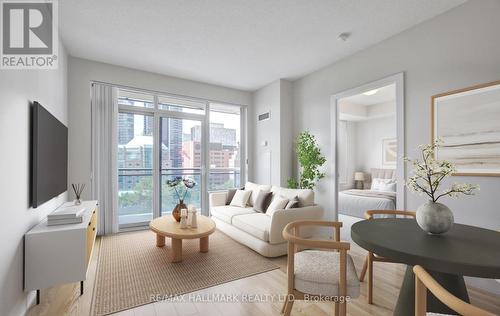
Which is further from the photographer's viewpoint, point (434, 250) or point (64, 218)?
point (64, 218)

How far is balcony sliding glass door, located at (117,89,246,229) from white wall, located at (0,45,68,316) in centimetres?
→ 206

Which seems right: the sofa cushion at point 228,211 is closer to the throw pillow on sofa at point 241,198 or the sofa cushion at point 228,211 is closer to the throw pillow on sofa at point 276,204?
the throw pillow on sofa at point 241,198

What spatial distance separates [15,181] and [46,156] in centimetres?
66

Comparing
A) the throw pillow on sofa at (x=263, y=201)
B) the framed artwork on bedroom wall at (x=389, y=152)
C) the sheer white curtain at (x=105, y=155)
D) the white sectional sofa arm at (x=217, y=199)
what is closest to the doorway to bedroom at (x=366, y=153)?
the framed artwork on bedroom wall at (x=389, y=152)

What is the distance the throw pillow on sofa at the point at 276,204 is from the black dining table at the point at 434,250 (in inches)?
60.7

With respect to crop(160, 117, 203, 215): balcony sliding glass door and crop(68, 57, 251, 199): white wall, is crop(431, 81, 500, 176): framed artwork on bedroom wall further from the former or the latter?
crop(68, 57, 251, 199): white wall

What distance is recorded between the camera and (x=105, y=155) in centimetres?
406

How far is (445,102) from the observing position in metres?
2.58

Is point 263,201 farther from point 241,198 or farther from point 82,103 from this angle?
point 82,103

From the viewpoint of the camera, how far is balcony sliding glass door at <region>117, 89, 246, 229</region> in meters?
4.38

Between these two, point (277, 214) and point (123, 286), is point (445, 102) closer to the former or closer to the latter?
point (277, 214)

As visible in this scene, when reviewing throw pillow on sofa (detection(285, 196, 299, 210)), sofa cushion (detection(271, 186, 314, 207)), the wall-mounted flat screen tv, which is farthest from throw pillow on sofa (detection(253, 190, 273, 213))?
the wall-mounted flat screen tv

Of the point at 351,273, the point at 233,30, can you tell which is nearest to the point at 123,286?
the point at 351,273

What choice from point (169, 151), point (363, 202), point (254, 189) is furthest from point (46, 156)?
point (363, 202)
